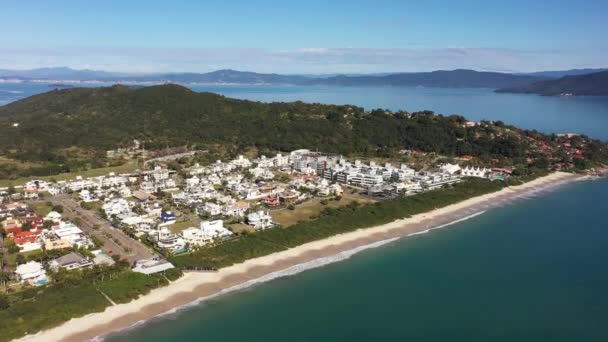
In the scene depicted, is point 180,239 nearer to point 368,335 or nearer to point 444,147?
point 368,335

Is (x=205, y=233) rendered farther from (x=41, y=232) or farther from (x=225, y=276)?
(x=41, y=232)

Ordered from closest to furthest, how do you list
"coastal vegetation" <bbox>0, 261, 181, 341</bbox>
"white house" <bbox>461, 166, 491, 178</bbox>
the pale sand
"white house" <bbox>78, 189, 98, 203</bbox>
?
"coastal vegetation" <bbox>0, 261, 181, 341</bbox> → the pale sand → "white house" <bbox>78, 189, 98, 203</bbox> → "white house" <bbox>461, 166, 491, 178</bbox>

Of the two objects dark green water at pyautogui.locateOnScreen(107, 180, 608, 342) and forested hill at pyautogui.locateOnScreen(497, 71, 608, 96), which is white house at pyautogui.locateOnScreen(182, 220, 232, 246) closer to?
dark green water at pyautogui.locateOnScreen(107, 180, 608, 342)

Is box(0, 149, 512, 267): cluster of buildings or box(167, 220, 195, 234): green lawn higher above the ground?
box(0, 149, 512, 267): cluster of buildings

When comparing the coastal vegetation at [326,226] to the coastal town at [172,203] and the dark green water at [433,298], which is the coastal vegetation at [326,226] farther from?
the dark green water at [433,298]

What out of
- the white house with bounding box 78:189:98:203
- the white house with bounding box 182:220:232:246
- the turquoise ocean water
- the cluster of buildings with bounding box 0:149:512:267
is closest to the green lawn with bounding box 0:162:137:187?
the cluster of buildings with bounding box 0:149:512:267

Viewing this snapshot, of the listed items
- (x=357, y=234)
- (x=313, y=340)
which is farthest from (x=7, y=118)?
(x=313, y=340)

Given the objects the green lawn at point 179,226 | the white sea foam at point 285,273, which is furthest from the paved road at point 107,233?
the white sea foam at point 285,273
